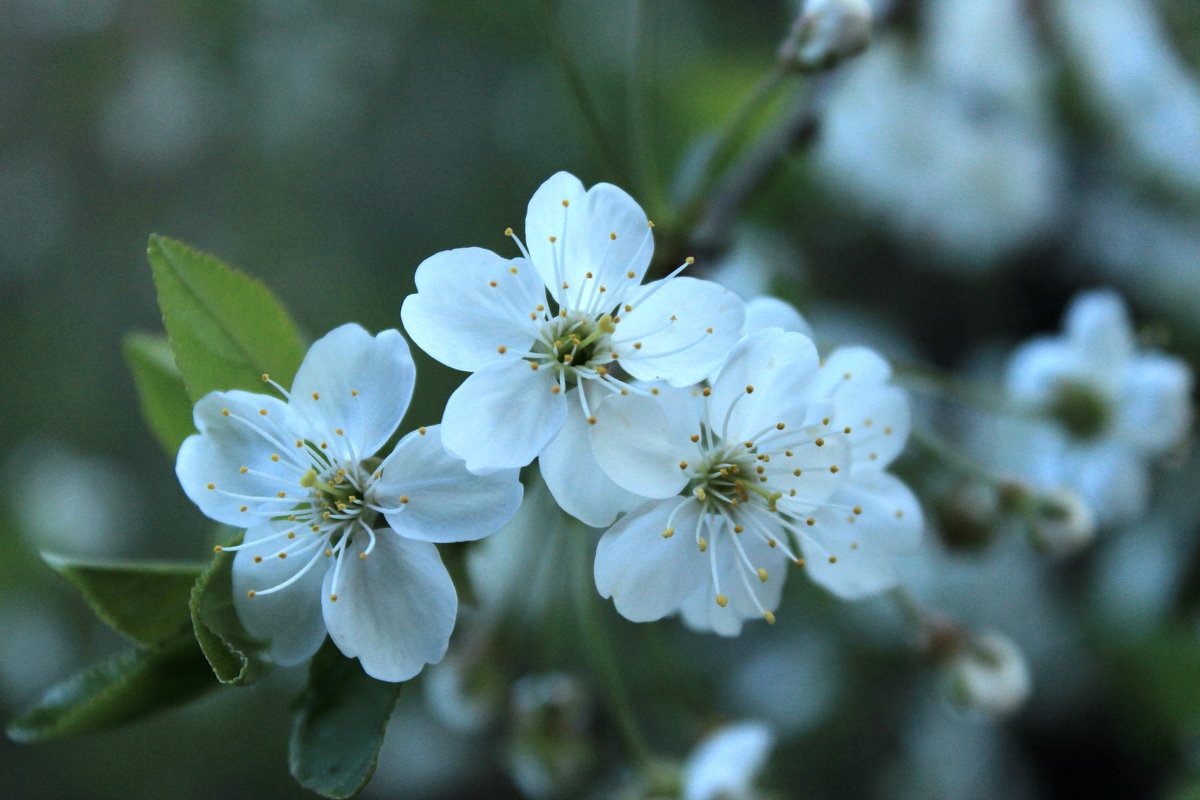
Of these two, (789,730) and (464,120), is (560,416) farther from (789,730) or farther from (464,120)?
(464,120)

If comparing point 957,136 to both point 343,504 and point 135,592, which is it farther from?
point 135,592

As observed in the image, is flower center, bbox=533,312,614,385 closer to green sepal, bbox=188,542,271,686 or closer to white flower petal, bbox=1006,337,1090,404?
green sepal, bbox=188,542,271,686

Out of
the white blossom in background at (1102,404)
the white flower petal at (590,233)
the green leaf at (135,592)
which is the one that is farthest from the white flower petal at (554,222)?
the white blossom in background at (1102,404)

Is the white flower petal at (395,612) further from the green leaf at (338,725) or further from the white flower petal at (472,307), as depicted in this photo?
the white flower petal at (472,307)

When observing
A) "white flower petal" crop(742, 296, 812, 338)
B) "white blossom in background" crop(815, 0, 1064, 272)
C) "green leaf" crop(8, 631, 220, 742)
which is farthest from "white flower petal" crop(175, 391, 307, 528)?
"white blossom in background" crop(815, 0, 1064, 272)

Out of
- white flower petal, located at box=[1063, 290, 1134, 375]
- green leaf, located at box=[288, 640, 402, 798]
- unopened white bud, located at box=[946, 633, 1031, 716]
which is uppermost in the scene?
green leaf, located at box=[288, 640, 402, 798]

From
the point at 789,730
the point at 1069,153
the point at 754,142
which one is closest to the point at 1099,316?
the point at 754,142

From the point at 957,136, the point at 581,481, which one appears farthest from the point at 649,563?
the point at 957,136
